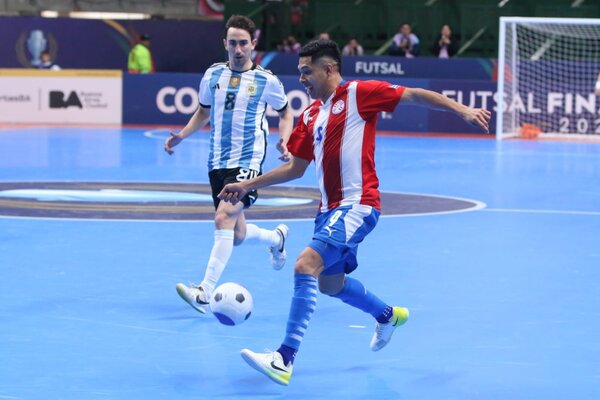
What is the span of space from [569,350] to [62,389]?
3.16m

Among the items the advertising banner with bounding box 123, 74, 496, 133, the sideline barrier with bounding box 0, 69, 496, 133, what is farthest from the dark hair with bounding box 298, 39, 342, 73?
the sideline barrier with bounding box 0, 69, 496, 133

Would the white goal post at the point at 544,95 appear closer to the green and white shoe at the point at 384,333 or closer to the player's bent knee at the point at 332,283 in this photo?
the green and white shoe at the point at 384,333

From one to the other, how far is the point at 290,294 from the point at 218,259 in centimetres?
84

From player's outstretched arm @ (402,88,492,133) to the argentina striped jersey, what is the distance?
8.40ft

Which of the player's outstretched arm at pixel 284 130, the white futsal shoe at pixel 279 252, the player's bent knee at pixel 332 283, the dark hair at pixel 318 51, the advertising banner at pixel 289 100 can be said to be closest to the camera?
the dark hair at pixel 318 51

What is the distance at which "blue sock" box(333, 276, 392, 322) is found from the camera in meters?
7.21

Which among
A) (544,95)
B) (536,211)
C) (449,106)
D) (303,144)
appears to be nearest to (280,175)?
(303,144)

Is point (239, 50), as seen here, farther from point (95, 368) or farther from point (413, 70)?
point (413, 70)

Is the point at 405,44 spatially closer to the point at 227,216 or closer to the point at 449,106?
the point at 227,216

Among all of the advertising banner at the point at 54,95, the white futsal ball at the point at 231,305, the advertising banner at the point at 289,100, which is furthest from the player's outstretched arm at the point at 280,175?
the advertising banner at the point at 54,95

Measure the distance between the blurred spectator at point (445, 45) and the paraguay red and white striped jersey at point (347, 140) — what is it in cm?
2600

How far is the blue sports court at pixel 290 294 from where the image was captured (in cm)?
672

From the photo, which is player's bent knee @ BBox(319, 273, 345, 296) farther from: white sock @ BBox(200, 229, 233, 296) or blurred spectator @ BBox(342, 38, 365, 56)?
blurred spectator @ BBox(342, 38, 365, 56)

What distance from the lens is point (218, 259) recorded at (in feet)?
28.9
